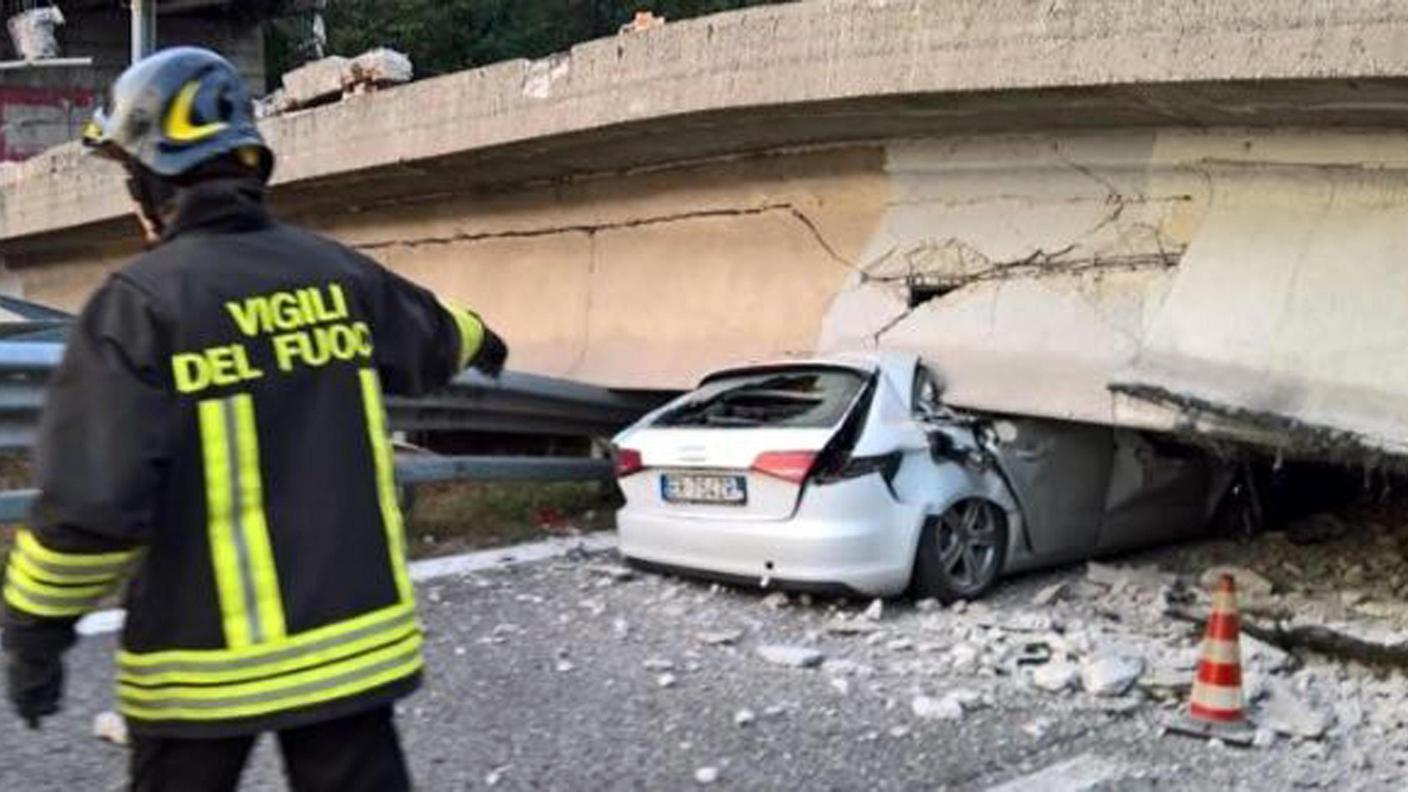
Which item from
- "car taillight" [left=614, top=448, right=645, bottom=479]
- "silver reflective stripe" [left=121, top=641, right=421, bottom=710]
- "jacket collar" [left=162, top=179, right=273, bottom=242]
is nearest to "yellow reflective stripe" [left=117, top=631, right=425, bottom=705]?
"silver reflective stripe" [left=121, top=641, right=421, bottom=710]

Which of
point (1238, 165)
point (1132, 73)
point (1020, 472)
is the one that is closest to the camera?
point (1132, 73)

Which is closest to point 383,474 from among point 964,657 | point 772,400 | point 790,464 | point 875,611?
point 964,657

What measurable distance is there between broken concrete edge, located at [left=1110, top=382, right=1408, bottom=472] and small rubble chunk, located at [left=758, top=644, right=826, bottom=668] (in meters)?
1.92

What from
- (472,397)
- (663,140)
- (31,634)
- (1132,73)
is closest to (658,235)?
(663,140)

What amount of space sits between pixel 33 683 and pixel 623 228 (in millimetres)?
7211

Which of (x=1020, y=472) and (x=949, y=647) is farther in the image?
(x=1020, y=472)

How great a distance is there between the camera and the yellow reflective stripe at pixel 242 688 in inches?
95.8

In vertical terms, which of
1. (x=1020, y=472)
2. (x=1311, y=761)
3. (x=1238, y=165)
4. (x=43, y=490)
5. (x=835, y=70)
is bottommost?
(x=1311, y=761)

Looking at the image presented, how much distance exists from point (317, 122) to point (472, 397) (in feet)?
12.0

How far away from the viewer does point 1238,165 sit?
643 cm

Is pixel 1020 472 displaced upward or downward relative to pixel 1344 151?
downward

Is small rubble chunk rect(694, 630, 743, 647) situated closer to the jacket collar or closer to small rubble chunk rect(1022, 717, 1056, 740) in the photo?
small rubble chunk rect(1022, 717, 1056, 740)

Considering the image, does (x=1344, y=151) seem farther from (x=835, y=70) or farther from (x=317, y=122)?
(x=317, y=122)

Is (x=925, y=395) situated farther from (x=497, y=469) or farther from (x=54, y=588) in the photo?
(x=54, y=588)
